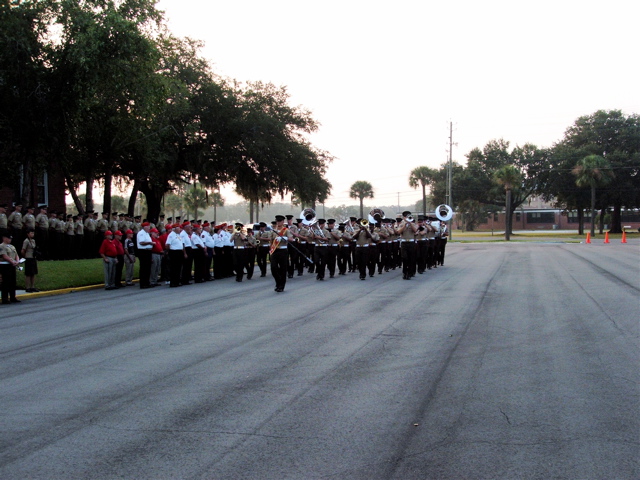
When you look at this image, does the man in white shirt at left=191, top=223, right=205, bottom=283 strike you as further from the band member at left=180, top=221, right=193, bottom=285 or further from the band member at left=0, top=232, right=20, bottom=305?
the band member at left=0, top=232, right=20, bottom=305

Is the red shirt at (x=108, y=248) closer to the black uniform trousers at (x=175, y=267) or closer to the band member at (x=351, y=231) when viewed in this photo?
the black uniform trousers at (x=175, y=267)

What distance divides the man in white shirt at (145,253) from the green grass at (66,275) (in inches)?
74.0

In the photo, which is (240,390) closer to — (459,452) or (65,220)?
Result: (459,452)

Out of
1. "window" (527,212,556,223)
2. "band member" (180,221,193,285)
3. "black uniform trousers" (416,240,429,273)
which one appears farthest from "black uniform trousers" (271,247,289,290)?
"window" (527,212,556,223)

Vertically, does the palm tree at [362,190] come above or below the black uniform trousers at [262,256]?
above

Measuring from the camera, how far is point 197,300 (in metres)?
14.4

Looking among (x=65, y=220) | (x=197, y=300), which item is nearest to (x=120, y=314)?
(x=197, y=300)

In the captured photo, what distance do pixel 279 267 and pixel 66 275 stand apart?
717 cm

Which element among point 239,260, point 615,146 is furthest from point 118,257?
point 615,146

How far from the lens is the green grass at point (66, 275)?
1756cm

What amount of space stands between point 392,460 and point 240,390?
236cm

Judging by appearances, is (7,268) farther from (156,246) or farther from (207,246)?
(207,246)

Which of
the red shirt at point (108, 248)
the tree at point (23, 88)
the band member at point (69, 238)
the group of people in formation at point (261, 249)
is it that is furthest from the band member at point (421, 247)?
the band member at point (69, 238)

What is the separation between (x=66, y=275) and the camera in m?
18.8
